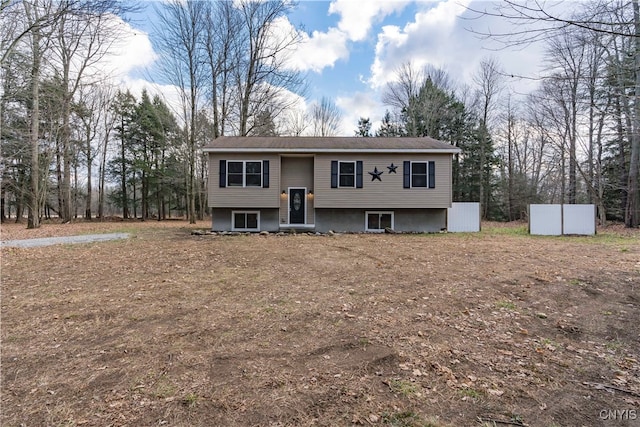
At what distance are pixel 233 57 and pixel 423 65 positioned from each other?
16382mm

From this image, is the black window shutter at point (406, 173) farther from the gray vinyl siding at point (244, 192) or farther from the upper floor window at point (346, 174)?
the gray vinyl siding at point (244, 192)

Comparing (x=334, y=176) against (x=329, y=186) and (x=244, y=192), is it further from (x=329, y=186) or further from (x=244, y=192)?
(x=244, y=192)

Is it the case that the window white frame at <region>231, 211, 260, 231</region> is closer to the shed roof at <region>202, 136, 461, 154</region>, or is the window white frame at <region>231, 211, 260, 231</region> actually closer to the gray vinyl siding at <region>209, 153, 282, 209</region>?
the gray vinyl siding at <region>209, 153, 282, 209</region>

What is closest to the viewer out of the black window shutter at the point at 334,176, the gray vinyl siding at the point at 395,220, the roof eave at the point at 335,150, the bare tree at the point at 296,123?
the roof eave at the point at 335,150

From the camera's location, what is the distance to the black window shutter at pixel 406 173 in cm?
1329

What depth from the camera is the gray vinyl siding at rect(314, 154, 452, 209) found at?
43.4 feet

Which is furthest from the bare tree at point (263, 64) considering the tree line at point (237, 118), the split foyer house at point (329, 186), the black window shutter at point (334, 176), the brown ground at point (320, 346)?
the brown ground at point (320, 346)

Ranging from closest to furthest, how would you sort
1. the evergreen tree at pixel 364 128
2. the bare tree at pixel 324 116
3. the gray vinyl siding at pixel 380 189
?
the gray vinyl siding at pixel 380 189, the bare tree at pixel 324 116, the evergreen tree at pixel 364 128

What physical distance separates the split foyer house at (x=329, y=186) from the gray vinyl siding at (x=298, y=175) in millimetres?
47

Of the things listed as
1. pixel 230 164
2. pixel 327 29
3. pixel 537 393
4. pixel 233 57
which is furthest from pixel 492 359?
pixel 233 57

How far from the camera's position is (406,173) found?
524 inches

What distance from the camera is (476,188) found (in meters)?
25.8

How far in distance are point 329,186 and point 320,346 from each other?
417 inches

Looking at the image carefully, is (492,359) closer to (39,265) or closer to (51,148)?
(39,265)
